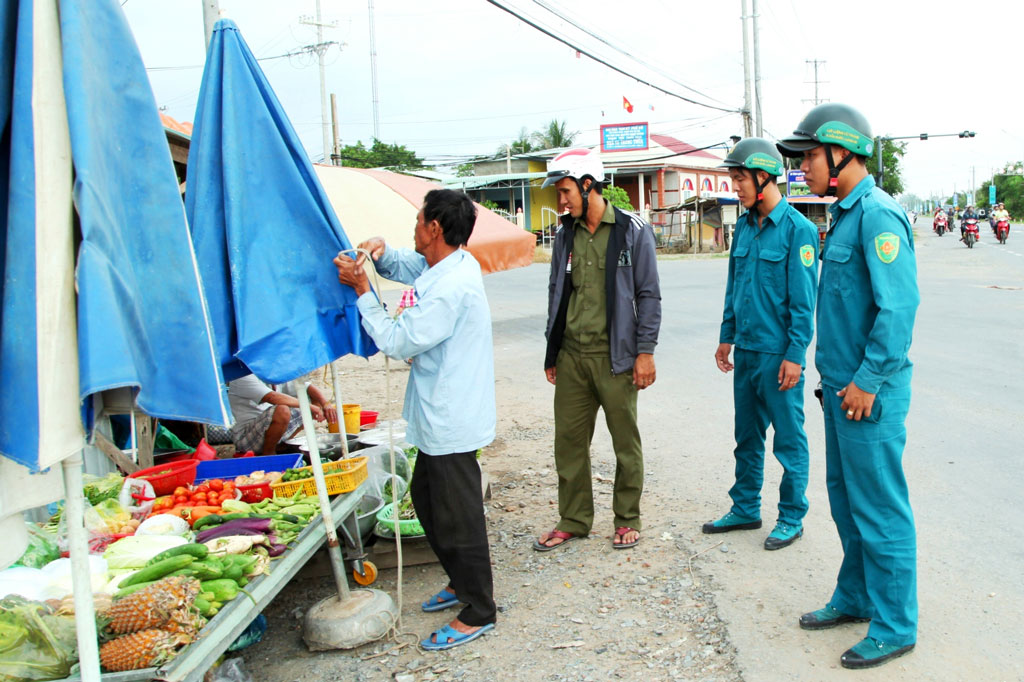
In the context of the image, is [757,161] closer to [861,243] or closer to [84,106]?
[861,243]

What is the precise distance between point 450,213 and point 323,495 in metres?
1.40

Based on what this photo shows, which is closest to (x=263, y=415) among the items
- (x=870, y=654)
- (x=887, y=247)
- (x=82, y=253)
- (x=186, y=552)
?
(x=186, y=552)

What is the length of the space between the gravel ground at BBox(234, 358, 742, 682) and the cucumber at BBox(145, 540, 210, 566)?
729mm

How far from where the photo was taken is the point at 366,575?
431 centimetres

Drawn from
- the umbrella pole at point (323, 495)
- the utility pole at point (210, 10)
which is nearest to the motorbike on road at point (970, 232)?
the utility pole at point (210, 10)

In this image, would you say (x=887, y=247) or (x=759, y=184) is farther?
(x=759, y=184)

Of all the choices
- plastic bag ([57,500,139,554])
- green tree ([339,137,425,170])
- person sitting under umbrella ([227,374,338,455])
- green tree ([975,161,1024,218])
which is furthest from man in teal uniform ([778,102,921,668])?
green tree ([975,161,1024,218])

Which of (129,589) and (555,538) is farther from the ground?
(129,589)

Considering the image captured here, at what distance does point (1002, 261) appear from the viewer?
2303 cm

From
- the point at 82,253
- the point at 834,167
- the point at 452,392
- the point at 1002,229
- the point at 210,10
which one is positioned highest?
the point at 210,10

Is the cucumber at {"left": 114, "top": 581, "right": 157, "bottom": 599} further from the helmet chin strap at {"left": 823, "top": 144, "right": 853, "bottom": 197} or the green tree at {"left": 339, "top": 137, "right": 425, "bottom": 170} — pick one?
the green tree at {"left": 339, "top": 137, "right": 425, "bottom": 170}

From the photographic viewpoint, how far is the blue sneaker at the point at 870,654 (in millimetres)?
3184

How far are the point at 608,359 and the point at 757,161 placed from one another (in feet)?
4.64

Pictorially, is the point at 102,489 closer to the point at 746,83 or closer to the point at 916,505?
the point at 916,505
